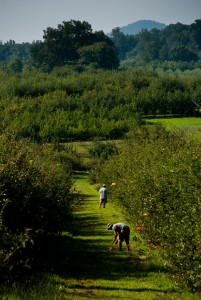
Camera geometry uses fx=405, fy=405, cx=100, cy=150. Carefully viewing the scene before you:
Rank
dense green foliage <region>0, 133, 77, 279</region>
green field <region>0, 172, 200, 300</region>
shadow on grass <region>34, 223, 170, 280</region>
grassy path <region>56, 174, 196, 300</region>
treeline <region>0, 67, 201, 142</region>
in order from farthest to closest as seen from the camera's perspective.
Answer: treeline <region>0, 67, 201, 142</region>
shadow on grass <region>34, 223, 170, 280</region>
grassy path <region>56, 174, 196, 300</region>
green field <region>0, 172, 200, 300</region>
dense green foliage <region>0, 133, 77, 279</region>

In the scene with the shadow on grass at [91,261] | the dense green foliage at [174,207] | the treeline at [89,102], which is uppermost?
the dense green foliage at [174,207]

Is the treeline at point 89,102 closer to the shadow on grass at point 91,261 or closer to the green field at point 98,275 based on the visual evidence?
the green field at point 98,275

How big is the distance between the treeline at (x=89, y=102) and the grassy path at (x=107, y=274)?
59451mm

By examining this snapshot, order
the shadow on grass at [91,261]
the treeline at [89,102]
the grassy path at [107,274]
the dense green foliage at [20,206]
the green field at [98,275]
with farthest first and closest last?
the treeline at [89,102] → the shadow on grass at [91,261] → the grassy path at [107,274] → the green field at [98,275] → the dense green foliage at [20,206]

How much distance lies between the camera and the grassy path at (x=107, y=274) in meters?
13.5

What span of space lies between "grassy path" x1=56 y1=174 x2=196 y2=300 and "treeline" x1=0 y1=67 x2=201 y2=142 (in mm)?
59451

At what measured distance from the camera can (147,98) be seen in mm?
111625

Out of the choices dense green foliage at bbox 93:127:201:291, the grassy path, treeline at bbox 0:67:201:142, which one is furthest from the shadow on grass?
treeline at bbox 0:67:201:142

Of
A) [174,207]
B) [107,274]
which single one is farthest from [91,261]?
[174,207]

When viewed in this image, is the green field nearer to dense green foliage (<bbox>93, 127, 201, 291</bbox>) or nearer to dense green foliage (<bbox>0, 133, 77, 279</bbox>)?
dense green foliage (<bbox>93, 127, 201, 291</bbox>)

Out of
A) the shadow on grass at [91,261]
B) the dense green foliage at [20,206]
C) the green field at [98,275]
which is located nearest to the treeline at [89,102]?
the green field at [98,275]

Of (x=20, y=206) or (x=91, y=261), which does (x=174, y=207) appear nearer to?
(x=91, y=261)

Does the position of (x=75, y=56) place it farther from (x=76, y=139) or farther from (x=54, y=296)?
(x=54, y=296)

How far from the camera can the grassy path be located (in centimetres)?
1349
